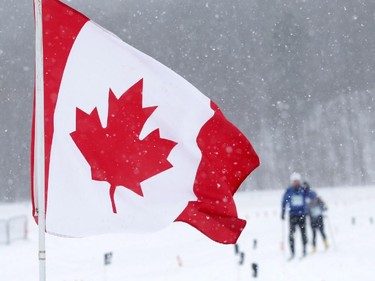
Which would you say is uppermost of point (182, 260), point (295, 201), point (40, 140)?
point (295, 201)

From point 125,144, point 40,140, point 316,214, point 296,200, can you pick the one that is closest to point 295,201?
point 296,200

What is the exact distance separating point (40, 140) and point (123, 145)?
82 cm

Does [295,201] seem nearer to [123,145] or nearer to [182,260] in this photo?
[182,260]

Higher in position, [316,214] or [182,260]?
[316,214]

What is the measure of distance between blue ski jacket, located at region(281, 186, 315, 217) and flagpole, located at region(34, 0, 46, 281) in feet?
27.8

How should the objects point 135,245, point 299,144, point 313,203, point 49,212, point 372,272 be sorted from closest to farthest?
point 49,212
point 372,272
point 313,203
point 135,245
point 299,144

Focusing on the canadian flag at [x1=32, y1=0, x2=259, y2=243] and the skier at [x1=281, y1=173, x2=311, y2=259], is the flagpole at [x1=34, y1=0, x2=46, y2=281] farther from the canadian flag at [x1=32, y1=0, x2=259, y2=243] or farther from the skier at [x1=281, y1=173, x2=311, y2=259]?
the skier at [x1=281, y1=173, x2=311, y2=259]

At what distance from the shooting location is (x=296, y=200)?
13.1m

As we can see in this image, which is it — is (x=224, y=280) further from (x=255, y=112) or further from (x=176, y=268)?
(x=255, y=112)

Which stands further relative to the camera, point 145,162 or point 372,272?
point 372,272

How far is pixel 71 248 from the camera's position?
21562 mm

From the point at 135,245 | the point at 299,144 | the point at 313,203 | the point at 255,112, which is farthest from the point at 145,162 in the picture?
the point at 255,112

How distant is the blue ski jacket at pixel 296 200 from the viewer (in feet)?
42.6

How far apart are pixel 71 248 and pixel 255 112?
9962 cm
